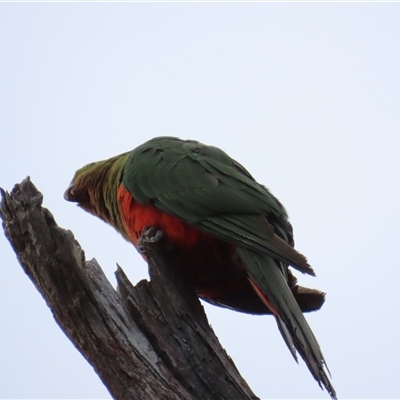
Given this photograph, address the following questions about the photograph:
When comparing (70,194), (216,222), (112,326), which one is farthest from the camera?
(70,194)

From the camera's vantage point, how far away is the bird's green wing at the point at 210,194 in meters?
3.80

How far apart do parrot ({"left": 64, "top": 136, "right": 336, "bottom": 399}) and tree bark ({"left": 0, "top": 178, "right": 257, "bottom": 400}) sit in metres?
0.48

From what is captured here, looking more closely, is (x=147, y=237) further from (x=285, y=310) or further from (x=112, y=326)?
(x=285, y=310)

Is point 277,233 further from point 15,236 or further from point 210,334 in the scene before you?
point 15,236

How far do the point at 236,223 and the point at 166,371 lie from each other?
42.5 inches

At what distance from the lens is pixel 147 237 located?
415cm

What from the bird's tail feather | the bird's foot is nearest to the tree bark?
the bird's tail feather

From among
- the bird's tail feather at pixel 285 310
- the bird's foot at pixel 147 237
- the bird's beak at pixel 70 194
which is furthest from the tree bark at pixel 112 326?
the bird's beak at pixel 70 194

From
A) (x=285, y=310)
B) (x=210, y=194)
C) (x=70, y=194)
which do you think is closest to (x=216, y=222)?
(x=210, y=194)

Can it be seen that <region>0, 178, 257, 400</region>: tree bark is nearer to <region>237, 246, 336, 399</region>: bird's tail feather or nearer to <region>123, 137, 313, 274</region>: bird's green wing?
<region>237, 246, 336, 399</region>: bird's tail feather

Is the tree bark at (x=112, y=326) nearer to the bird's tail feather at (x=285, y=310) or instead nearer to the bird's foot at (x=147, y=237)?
the bird's tail feather at (x=285, y=310)

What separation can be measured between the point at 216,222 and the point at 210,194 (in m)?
0.27

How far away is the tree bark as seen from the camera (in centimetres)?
323

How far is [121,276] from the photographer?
3.55m
